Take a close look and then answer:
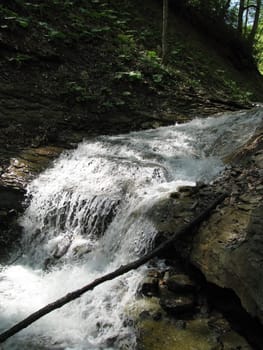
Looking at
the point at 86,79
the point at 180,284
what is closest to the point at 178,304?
the point at 180,284

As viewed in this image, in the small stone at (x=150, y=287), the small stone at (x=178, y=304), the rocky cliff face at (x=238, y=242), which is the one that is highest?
the rocky cliff face at (x=238, y=242)

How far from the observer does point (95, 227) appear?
646cm

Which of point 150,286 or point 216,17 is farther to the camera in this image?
point 216,17

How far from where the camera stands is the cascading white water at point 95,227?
4.82 m

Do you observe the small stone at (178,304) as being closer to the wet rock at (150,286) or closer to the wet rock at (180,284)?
the wet rock at (180,284)

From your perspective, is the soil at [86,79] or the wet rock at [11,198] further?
the soil at [86,79]

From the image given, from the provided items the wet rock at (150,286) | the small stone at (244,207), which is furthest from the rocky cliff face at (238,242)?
the wet rock at (150,286)

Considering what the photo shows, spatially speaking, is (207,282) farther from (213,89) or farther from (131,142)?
(213,89)

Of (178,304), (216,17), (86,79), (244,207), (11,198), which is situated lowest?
(11,198)

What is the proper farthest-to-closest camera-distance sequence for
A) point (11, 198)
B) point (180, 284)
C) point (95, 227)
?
point (11, 198) → point (95, 227) → point (180, 284)

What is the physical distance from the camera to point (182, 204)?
566 centimetres

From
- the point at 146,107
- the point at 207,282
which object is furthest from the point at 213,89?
the point at 207,282

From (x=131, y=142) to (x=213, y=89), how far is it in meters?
5.87

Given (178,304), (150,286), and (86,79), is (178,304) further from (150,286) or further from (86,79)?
(86,79)
